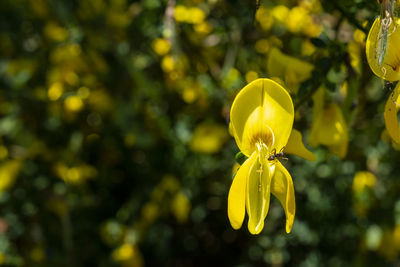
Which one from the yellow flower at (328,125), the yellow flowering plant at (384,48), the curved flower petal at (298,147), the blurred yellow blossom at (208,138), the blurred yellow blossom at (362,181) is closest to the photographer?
the yellow flowering plant at (384,48)

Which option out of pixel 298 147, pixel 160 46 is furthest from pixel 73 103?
pixel 298 147

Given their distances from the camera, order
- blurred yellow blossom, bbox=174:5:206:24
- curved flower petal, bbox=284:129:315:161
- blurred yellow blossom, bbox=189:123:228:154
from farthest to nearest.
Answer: blurred yellow blossom, bbox=189:123:228:154, blurred yellow blossom, bbox=174:5:206:24, curved flower petal, bbox=284:129:315:161

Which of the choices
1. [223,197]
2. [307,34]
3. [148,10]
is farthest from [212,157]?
→ [148,10]

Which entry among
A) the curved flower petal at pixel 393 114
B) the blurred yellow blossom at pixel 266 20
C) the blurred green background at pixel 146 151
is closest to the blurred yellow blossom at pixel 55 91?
the blurred green background at pixel 146 151

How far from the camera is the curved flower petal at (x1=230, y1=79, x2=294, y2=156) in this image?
605 millimetres

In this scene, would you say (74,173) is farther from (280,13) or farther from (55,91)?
(280,13)

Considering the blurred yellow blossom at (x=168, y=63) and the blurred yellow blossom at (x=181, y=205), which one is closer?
the blurred yellow blossom at (x=168, y=63)

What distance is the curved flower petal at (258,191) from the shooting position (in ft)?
2.01

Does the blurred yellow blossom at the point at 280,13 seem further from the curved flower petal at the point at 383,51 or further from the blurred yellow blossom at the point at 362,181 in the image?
the curved flower petal at the point at 383,51

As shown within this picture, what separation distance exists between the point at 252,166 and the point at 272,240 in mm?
899

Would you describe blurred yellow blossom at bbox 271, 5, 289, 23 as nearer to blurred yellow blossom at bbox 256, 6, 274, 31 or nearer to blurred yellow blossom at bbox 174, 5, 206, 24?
blurred yellow blossom at bbox 256, 6, 274, 31

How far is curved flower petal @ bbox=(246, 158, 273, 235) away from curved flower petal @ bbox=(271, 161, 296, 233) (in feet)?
0.04

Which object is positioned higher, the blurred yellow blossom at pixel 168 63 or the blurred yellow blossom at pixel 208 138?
the blurred yellow blossom at pixel 168 63

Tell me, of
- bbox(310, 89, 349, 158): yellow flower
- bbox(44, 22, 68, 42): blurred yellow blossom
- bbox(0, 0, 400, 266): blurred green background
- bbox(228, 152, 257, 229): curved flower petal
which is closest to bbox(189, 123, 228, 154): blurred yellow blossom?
bbox(0, 0, 400, 266): blurred green background
